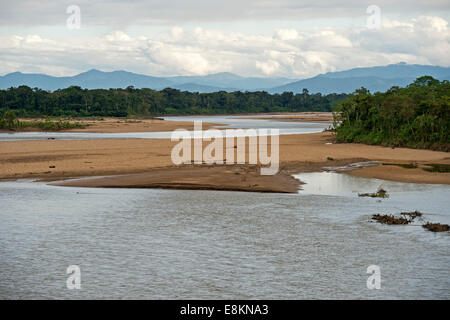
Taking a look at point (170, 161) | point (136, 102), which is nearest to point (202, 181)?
point (170, 161)

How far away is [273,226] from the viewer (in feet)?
56.1

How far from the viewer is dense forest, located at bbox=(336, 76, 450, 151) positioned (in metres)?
38.9

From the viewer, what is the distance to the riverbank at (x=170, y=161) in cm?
2700

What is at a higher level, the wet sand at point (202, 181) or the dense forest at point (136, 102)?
the dense forest at point (136, 102)

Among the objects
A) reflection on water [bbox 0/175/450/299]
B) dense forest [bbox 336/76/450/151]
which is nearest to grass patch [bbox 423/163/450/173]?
dense forest [bbox 336/76/450/151]

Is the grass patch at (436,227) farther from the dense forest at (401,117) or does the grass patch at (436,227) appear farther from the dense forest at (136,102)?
the dense forest at (136,102)

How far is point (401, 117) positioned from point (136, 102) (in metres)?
105

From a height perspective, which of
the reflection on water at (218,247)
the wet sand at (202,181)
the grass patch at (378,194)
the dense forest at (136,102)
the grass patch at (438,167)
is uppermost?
the dense forest at (136,102)

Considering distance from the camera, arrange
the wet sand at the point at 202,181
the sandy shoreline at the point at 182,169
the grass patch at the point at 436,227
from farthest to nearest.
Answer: the sandy shoreline at the point at 182,169, the wet sand at the point at 202,181, the grass patch at the point at 436,227

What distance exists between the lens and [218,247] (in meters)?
14.7

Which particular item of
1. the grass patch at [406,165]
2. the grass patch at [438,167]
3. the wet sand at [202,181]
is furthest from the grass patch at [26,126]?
the grass patch at [438,167]

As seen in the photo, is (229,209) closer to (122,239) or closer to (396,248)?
(122,239)

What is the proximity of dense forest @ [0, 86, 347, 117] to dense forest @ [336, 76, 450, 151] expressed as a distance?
76.2 m
